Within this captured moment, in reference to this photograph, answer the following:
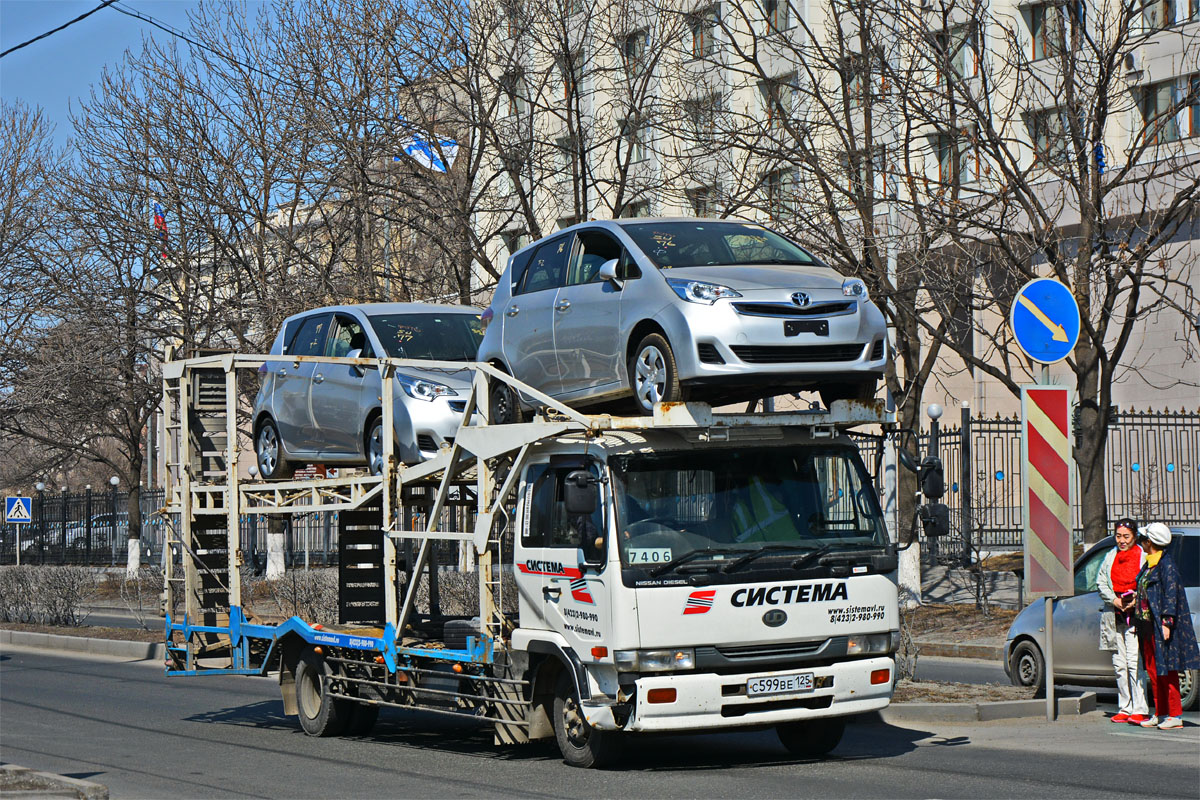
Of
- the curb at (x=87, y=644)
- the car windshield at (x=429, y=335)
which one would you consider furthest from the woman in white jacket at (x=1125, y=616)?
the curb at (x=87, y=644)

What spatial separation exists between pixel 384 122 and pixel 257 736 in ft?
46.4

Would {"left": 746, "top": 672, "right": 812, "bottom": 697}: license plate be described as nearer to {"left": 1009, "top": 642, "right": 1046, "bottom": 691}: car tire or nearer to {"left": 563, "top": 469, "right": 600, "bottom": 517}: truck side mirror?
{"left": 563, "top": 469, "right": 600, "bottom": 517}: truck side mirror

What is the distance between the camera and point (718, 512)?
944cm

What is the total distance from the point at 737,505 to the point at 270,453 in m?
6.70

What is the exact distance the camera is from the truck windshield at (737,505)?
9.29 meters

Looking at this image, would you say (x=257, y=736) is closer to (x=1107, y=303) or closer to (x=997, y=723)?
(x=997, y=723)

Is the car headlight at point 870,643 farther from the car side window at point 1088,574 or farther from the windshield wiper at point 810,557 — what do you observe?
the car side window at point 1088,574

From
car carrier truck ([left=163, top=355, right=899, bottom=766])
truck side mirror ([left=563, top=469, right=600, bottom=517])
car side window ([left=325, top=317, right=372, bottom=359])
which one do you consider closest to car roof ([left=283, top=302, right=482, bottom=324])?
car side window ([left=325, top=317, right=372, bottom=359])

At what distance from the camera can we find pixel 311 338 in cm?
1445

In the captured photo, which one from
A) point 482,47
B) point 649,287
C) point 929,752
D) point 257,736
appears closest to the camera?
point 649,287

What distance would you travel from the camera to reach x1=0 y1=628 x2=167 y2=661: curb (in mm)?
21641

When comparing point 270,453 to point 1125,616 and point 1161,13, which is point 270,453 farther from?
point 1161,13

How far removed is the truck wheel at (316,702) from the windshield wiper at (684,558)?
4.05m

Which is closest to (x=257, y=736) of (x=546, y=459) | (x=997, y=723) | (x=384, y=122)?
(x=546, y=459)
